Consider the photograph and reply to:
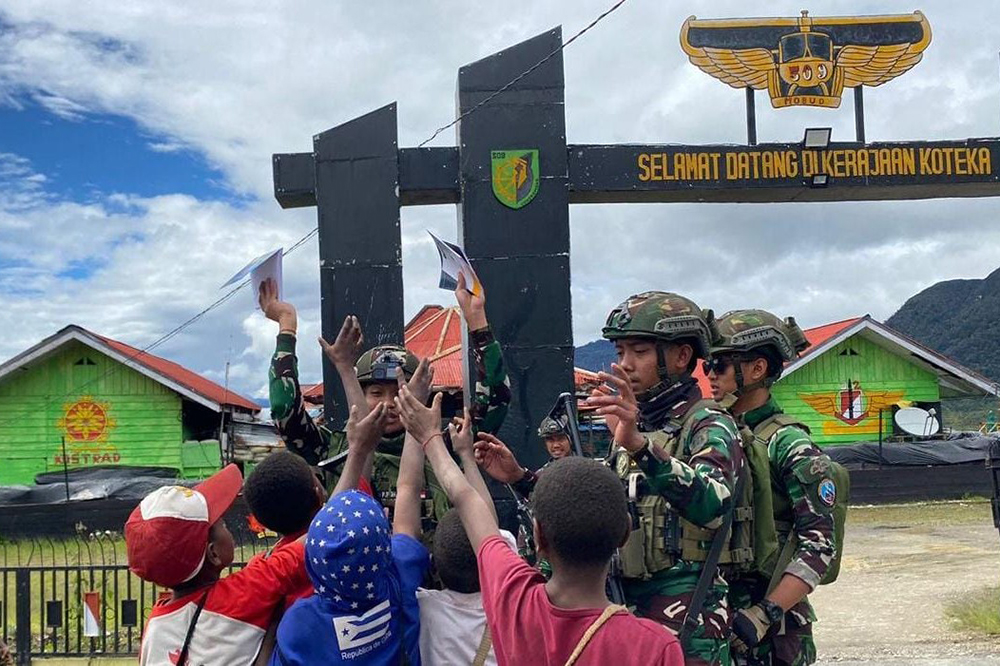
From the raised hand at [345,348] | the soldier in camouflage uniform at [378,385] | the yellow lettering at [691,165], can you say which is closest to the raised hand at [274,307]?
the soldier in camouflage uniform at [378,385]

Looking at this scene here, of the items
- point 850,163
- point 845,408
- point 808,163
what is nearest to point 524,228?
point 808,163

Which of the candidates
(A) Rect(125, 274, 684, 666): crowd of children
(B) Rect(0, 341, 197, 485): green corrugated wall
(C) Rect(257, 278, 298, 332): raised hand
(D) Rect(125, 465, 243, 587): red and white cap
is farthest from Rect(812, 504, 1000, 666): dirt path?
(B) Rect(0, 341, 197, 485): green corrugated wall

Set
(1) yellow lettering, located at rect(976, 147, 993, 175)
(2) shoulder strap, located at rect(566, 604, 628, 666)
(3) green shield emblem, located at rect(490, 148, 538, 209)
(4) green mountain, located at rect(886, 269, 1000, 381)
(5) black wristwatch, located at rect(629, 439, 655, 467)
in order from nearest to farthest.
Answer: (2) shoulder strap, located at rect(566, 604, 628, 666) → (5) black wristwatch, located at rect(629, 439, 655, 467) → (3) green shield emblem, located at rect(490, 148, 538, 209) → (1) yellow lettering, located at rect(976, 147, 993, 175) → (4) green mountain, located at rect(886, 269, 1000, 381)

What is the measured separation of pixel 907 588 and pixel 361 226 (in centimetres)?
826

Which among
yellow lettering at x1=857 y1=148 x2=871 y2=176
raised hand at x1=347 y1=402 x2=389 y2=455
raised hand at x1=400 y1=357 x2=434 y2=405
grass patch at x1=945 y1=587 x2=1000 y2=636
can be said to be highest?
yellow lettering at x1=857 y1=148 x2=871 y2=176

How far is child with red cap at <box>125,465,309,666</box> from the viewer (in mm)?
2471

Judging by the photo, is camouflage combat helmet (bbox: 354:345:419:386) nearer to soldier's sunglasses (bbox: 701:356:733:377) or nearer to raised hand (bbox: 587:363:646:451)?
soldier's sunglasses (bbox: 701:356:733:377)

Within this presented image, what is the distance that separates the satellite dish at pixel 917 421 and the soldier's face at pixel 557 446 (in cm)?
2044

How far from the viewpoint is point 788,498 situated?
3461 mm

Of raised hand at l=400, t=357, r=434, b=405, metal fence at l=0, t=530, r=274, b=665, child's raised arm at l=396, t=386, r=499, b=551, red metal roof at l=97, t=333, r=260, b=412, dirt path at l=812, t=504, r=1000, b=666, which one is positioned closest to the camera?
child's raised arm at l=396, t=386, r=499, b=551

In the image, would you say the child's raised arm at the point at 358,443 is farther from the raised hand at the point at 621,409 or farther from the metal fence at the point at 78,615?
the metal fence at the point at 78,615

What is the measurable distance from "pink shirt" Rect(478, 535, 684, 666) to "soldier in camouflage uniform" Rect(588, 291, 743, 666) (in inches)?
19.7

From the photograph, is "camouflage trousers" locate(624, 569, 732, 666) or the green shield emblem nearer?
"camouflage trousers" locate(624, 569, 732, 666)

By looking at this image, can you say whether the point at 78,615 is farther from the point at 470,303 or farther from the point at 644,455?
the point at 644,455
